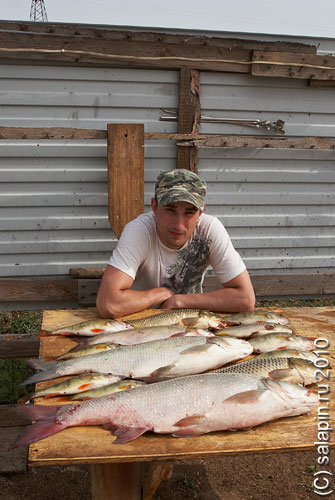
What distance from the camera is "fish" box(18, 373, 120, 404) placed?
2.22m

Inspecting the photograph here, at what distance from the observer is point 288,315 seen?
3.42 m

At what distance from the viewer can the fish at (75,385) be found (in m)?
2.22

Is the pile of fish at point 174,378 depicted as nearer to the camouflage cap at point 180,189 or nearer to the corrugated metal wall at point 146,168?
the camouflage cap at point 180,189

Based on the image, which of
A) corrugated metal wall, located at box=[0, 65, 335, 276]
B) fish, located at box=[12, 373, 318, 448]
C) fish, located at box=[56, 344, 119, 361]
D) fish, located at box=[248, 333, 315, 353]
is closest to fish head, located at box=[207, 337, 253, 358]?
fish, located at box=[248, 333, 315, 353]

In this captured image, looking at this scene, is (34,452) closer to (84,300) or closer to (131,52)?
(84,300)

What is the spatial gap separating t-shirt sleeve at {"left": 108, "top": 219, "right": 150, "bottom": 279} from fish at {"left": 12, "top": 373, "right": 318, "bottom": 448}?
1.58 metres

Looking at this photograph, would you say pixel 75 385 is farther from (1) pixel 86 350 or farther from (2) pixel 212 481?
(2) pixel 212 481

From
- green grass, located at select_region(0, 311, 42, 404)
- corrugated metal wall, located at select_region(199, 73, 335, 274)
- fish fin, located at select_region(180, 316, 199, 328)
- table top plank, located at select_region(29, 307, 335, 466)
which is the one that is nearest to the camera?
table top plank, located at select_region(29, 307, 335, 466)

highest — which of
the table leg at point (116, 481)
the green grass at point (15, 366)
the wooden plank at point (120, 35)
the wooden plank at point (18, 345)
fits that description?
the wooden plank at point (120, 35)

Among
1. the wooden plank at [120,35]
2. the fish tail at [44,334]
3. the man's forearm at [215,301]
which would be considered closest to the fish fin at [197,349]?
the fish tail at [44,334]

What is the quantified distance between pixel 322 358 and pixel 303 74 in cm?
435

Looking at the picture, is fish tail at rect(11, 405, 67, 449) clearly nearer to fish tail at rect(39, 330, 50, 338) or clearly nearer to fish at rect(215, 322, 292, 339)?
fish tail at rect(39, 330, 50, 338)

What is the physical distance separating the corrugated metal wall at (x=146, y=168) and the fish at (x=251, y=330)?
3355 millimetres

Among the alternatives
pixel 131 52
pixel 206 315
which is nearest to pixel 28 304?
pixel 131 52
